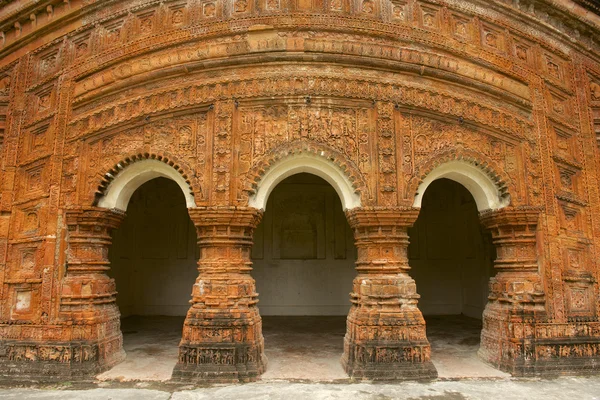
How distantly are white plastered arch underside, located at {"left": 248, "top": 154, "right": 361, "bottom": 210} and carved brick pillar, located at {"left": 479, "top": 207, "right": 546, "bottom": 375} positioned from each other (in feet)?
7.24

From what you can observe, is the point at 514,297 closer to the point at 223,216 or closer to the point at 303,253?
the point at 223,216

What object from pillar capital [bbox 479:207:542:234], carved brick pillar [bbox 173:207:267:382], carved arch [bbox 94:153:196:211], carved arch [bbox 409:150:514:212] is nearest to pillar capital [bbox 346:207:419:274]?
carved arch [bbox 409:150:514:212]

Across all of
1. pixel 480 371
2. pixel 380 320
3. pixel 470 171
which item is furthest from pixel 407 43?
pixel 480 371

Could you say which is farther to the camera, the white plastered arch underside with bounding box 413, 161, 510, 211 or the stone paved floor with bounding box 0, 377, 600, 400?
the white plastered arch underside with bounding box 413, 161, 510, 211

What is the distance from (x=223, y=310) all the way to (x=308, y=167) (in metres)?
2.28

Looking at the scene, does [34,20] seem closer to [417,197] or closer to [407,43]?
[407,43]

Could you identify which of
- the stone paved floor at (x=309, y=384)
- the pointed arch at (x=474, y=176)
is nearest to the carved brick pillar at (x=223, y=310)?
the stone paved floor at (x=309, y=384)

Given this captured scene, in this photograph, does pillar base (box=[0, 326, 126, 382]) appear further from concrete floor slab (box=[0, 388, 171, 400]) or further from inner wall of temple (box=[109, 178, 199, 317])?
inner wall of temple (box=[109, 178, 199, 317])

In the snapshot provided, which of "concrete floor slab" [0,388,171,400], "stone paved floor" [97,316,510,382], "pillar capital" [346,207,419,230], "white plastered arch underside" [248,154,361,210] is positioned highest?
"white plastered arch underside" [248,154,361,210]

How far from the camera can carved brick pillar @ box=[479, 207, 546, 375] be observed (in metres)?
5.84

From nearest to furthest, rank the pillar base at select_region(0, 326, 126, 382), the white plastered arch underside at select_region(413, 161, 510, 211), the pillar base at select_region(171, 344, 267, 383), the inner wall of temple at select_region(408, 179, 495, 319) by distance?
the pillar base at select_region(171, 344, 267, 383) < the pillar base at select_region(0, 326, 126, 382) < the white plastered arch underside at select_region(413, 161, 510, 211) < the inner wall of temple at select_region(408, 179, 495, 319)

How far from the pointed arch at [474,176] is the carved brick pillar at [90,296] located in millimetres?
4533

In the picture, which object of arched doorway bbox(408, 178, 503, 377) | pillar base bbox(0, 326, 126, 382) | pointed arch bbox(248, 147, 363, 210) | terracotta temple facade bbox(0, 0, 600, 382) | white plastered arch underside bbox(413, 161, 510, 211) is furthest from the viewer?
arched doorway bbox(408, 178, 503, 377)

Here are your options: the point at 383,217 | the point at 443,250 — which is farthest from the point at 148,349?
the point at 443,250
